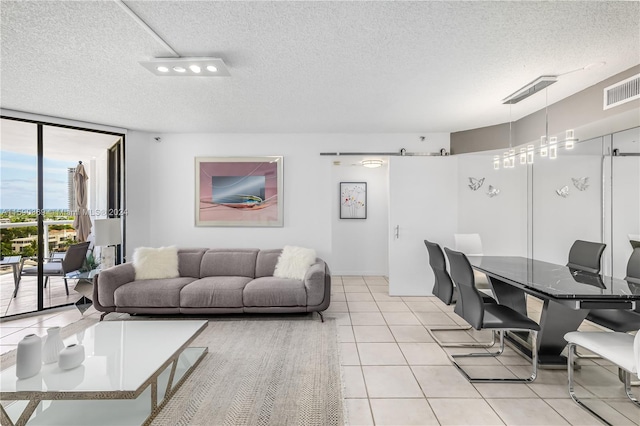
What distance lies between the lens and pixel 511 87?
304cm

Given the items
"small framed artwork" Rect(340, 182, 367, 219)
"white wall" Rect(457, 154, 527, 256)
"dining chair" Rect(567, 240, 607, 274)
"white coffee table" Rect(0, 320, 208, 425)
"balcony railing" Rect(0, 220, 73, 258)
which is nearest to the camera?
"white coffee table" Rect(0, 320, 208, 425)

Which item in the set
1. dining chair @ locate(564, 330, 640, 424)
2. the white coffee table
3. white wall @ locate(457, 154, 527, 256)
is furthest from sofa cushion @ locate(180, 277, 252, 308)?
white wall @ locate(457, 154, 527, 256)

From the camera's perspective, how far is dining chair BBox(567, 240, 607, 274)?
3.17m

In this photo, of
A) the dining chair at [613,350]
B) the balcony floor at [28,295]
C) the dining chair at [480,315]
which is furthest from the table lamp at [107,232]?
the dining chair at [613,350]

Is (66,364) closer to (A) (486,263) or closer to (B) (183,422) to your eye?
(B) (183,422)

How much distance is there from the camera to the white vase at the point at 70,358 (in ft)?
6.45

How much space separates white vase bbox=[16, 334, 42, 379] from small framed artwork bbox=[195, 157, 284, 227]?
9.69 ft

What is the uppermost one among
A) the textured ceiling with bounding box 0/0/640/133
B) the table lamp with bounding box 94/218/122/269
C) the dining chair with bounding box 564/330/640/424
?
the textured ceiling with bounding box 0/0/640/133

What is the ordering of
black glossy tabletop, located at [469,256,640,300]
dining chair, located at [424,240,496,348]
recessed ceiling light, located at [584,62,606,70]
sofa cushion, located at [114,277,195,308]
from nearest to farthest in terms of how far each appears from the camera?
black glossy tabletop, located at [469,256,640,300]
recessed ceiling light, located at [584,62,606,70]
dining chair, located at [424,240,496,348]
sofa cushion, located at [114,277,195,308]

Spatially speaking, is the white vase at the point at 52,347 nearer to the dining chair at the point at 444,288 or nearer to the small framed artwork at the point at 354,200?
the dining chair at the point at 444,288

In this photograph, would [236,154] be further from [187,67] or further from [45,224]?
[45,224]

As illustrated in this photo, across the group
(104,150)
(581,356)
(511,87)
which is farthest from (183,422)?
(104,150)

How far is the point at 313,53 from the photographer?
2391 mm

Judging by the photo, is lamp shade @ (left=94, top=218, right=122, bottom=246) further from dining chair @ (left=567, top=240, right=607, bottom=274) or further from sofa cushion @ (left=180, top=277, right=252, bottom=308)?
dining chair @ (left=567, top=240, right=607, bottom=274)
